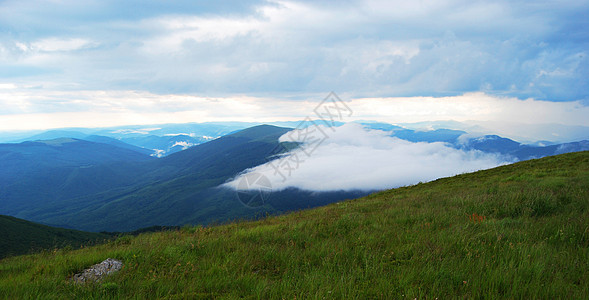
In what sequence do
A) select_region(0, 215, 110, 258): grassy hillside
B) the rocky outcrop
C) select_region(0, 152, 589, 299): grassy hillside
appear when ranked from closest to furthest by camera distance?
select_region(0, 152, 589, 299): grassy hillside
the rocky outcrop
select_region(0, 215, 110, 258): grassy hillside

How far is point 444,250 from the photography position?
493cm

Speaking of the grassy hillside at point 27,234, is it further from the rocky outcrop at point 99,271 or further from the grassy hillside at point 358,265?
the grassy hillside at point 358,265

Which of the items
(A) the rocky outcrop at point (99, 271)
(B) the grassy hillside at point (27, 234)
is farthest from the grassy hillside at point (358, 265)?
(B) the grassy hillside at point (27, 234)

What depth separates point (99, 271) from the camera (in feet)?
16.1

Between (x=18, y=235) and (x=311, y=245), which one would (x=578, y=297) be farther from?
(x=18, y=235)

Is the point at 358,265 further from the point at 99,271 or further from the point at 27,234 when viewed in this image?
the point at 27,234

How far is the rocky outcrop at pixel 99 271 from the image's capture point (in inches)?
180

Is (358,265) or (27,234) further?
(27,234)

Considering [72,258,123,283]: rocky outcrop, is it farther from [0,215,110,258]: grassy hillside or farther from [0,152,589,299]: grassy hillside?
[0,215,110,258]: grassy hillside


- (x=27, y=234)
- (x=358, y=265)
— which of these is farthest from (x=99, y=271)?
(x=27, y=234)

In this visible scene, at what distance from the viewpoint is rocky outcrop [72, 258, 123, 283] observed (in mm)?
4580

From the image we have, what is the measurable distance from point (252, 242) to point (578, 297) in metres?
5.65

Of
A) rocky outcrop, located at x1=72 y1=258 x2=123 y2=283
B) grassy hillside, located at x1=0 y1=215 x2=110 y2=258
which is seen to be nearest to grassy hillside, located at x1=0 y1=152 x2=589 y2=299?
rocky outcrop, located at x1=72 y1=258 x2=123 y2=283

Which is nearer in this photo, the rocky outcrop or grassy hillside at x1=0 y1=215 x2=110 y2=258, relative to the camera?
the rocky outcrop
